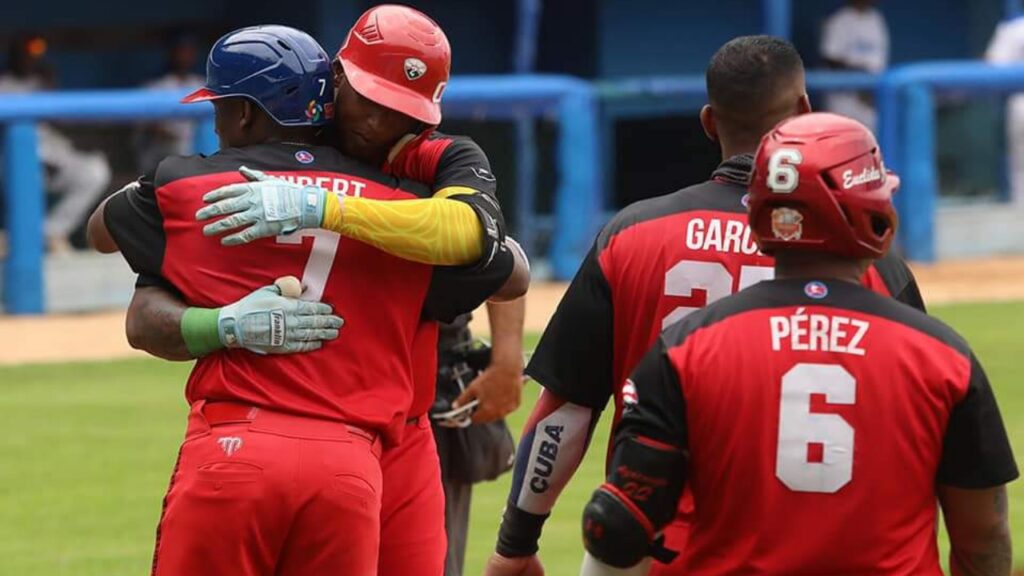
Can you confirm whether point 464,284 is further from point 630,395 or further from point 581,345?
point 630,395

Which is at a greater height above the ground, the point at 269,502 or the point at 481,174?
the point at 481,174

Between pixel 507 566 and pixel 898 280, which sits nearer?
pixel 898 280

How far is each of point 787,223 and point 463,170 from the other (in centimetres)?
119

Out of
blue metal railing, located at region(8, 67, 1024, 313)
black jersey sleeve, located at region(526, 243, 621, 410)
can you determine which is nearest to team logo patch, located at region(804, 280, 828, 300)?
black jersey sleeve, located at region(526, 243, 621, 410)

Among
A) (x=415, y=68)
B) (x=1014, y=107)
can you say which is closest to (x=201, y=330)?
(x=415, y=68)

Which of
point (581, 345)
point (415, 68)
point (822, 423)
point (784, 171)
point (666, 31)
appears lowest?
point (666, 31)

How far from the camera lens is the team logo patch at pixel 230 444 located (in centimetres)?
392

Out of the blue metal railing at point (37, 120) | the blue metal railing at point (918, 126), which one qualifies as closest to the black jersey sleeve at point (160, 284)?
the blue metal railing at point (37, 120)

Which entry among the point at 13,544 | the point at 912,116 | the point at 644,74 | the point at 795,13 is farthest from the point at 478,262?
the point at 795,13

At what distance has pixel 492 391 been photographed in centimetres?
564

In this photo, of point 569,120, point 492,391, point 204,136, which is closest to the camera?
point 492,391

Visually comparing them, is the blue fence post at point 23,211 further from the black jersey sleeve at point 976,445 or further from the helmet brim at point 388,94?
the black jersey sleeve at point 976,445

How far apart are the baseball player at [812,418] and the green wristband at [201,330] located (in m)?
1.08

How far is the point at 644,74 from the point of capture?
63.8ft
